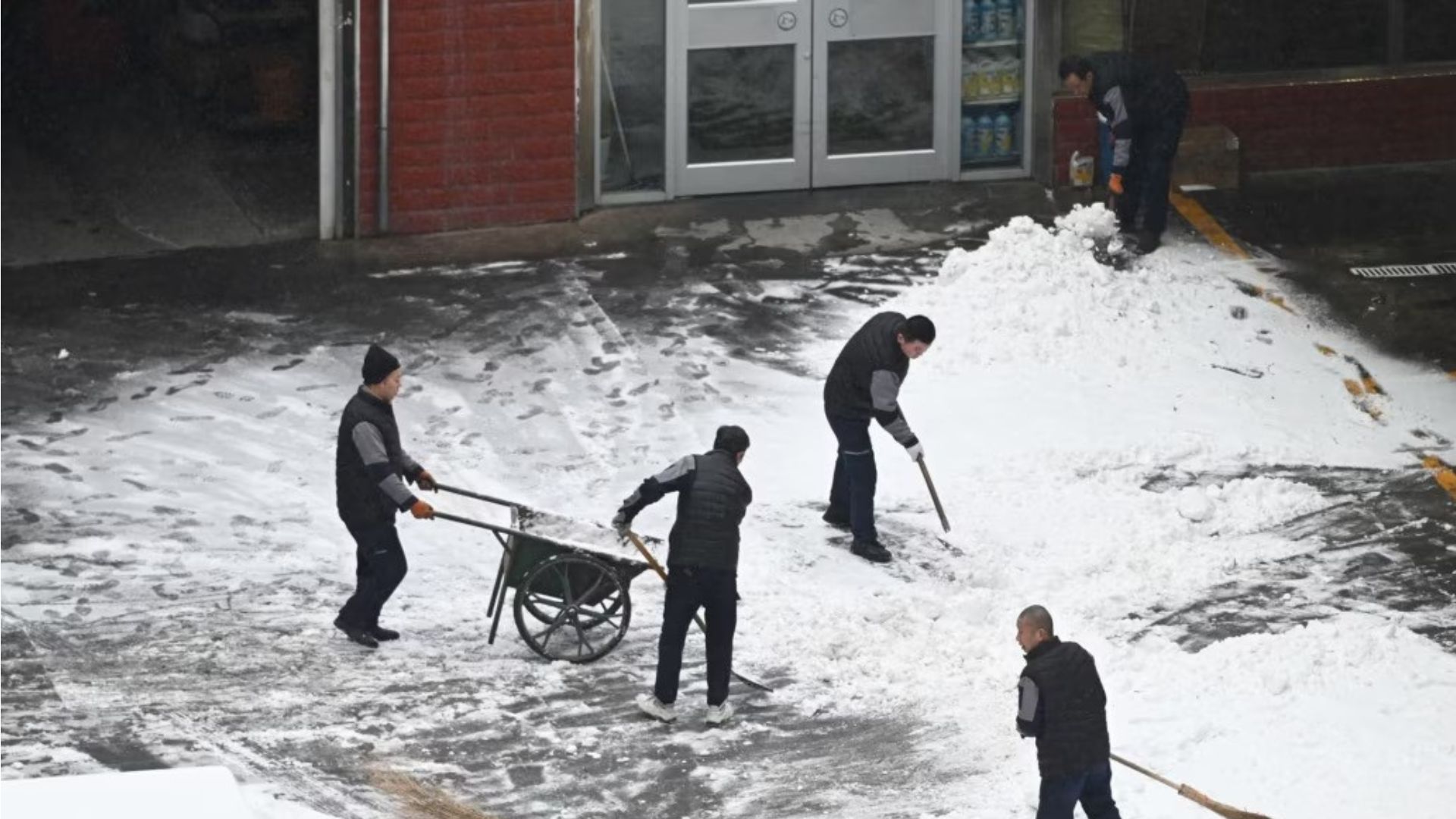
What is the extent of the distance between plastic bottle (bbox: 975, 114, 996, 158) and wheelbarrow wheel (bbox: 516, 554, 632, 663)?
8.67 meters

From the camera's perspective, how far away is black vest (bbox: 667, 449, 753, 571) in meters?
13.2

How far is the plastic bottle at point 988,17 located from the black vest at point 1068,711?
10809 millimetres

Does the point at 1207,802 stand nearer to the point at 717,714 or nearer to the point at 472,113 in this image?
the point at 717,714

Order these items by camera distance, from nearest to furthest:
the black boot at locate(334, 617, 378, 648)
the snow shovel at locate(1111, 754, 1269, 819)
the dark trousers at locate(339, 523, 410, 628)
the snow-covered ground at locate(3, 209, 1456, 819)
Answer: the snow shovel at locate(1111, 754, 1269, 819) → the snow-covered ground at locate(3, 209, 1456, 819) → the dark trousers at locate(339, 523, 410, 628) → the black boot at locate(334, 617, 378, 648)

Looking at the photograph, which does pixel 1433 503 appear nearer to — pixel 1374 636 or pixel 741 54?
pixel 1374 636

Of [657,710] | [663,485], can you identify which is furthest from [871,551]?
[663,485]

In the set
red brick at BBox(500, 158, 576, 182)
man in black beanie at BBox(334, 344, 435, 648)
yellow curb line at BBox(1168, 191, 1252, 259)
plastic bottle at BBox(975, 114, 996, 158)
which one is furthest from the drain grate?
man in black beanie at BBox(334, 344, 435, 648)

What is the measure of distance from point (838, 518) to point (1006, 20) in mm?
7120

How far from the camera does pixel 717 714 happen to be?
13.5 m

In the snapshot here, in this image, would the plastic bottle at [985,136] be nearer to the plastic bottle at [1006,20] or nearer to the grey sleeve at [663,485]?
the plastic bottle at [1006,20]

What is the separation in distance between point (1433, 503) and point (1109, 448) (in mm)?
2058

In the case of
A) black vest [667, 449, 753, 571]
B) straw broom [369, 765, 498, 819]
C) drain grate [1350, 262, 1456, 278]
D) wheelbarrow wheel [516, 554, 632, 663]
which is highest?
drain grate [1350, 262, 1456, 278]

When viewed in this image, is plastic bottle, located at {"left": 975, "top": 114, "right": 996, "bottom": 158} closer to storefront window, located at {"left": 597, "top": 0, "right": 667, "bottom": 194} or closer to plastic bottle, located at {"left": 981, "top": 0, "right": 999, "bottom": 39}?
plastic bottle, located at {"left": 981, "top": 0, "right": 999, "bottom": 39}

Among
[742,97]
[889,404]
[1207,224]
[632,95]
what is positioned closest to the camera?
[889,404]
